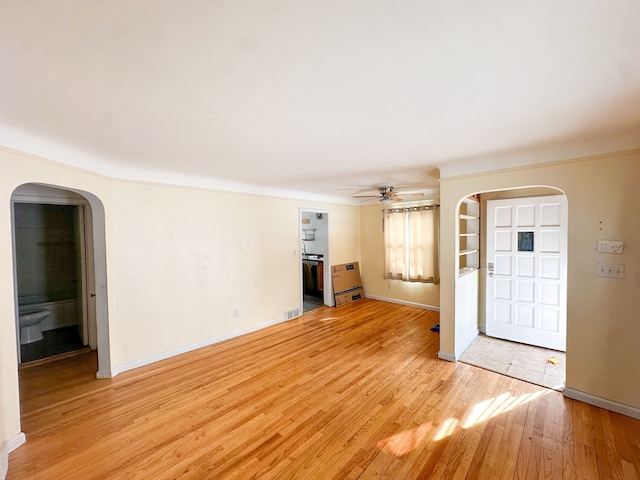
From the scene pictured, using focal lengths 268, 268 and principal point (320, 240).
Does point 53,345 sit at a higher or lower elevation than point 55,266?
lower

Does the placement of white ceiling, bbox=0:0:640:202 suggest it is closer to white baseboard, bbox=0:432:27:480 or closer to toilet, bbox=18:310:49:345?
white baseboard, bbox=0:432:27:480

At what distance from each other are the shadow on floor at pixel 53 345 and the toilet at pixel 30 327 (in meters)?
0.09

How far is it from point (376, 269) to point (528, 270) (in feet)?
9.58

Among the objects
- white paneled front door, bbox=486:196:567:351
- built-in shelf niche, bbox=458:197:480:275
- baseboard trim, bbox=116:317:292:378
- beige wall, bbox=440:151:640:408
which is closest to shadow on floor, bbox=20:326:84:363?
baseboard trim, bbox=116:317:292:378

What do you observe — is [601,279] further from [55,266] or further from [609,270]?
[55,266]

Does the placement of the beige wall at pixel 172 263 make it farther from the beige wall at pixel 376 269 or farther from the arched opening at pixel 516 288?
the arched opening at pixel 516 288

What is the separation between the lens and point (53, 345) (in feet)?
12.5

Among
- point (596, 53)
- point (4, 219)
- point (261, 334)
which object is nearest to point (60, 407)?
point (4, 219)

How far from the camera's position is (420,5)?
3.12 feet

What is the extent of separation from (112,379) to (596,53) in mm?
4542

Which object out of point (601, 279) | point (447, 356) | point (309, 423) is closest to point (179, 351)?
point (309, 423)

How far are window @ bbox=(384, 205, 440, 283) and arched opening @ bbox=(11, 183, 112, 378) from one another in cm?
494

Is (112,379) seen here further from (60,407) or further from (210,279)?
(210,279)

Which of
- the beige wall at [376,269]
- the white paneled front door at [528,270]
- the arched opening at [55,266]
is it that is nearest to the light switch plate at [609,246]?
the white paneled front door at [528,270]
